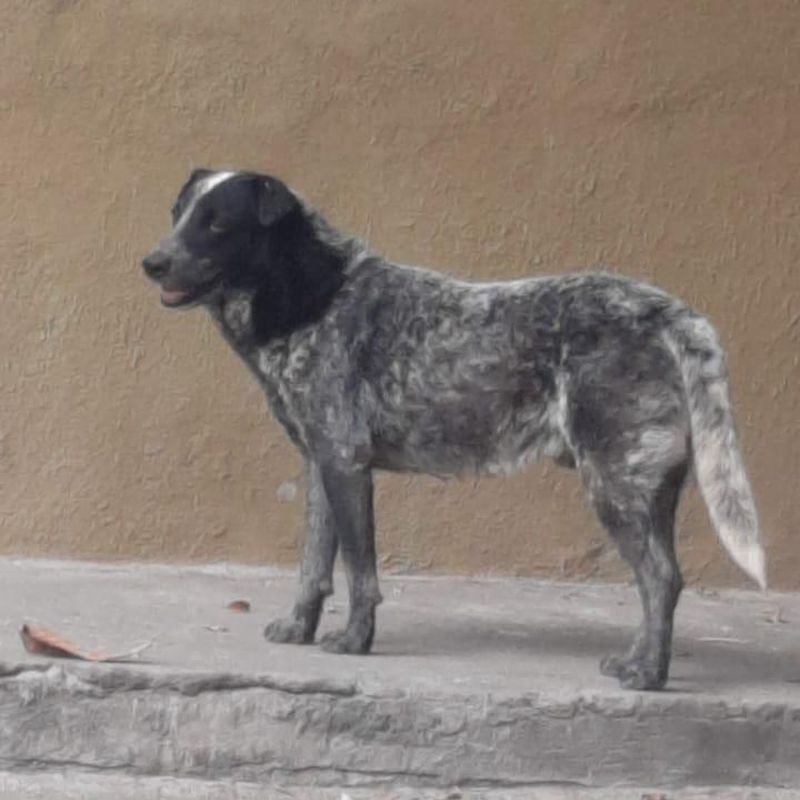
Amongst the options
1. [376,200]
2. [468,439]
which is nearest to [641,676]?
[468,439]

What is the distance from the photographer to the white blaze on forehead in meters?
5.03

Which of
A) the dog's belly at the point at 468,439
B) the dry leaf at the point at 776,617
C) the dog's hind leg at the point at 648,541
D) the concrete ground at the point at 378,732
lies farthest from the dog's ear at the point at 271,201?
the dry leaf at the point at 776,617

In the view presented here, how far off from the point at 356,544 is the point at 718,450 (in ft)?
3.20

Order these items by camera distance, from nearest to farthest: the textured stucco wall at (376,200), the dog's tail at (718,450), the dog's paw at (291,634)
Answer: the dog's tail at (718,450) → the dog's paw at (291,634) → the textured stucco wall at (376,200)

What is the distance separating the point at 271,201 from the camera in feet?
16.5

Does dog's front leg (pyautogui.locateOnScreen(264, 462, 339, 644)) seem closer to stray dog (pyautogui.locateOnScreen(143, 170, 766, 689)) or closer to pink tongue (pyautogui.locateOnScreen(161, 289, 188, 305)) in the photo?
stray dog (pyautogui.locateOnScreen(143, 170, 766, 689))

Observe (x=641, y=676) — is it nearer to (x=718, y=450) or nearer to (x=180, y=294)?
(x=718, y=450)

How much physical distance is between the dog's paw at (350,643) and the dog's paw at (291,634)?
14 cm

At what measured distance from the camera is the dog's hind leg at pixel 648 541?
4785 mm

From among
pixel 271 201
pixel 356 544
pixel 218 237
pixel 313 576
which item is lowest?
pixel 313 576

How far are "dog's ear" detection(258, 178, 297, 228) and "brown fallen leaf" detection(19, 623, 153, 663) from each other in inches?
45.1

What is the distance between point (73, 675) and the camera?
479 cm

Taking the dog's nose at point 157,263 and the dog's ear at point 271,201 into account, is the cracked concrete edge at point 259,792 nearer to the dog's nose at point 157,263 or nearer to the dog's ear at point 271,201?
the dog's nose at point 157,263

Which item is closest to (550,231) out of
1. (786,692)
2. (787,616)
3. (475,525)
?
(475,525)
